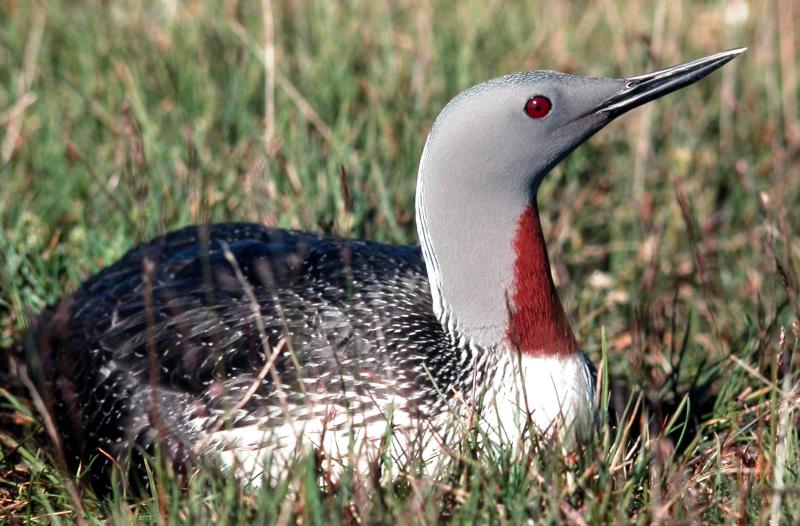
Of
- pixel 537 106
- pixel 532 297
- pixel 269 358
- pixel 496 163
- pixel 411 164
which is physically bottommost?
pixel 269 358

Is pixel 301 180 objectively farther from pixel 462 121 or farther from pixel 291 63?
pixel 462 121

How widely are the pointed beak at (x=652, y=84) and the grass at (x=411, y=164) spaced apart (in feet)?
1.59

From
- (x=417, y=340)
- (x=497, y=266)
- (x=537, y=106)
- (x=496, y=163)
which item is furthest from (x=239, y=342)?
(x=537, y=106)

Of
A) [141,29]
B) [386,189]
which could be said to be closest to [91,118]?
[141,29]

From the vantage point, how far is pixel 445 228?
3.44m

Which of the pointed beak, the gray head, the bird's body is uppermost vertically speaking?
the pointed beak

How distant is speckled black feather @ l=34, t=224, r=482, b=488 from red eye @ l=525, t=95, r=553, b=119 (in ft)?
2.10

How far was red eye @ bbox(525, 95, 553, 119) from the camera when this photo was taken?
3.36 meters

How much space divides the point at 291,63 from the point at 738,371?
9.24 ft

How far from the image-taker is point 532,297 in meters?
3.42

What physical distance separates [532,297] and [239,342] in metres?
0.86

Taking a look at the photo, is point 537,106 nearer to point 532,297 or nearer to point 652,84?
point 652,84

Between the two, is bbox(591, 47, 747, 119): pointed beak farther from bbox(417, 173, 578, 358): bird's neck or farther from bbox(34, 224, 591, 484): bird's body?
bbox(34, 224, 591, 484): bird's body

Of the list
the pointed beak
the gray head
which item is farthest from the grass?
the pointed beak
